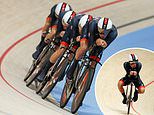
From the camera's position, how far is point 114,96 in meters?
5.61

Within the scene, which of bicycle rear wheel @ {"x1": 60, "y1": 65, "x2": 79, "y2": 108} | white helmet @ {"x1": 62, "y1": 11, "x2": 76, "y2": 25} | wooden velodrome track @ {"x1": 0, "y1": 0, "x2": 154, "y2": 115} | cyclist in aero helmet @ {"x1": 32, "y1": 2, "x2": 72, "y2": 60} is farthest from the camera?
cyclist in aero helmet @ {"x1": 32, "y1": 2, "x2": 72, "y2": 60}

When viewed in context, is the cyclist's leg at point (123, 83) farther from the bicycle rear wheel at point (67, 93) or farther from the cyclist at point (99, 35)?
the bicycle rear wheel at point (67, 93)

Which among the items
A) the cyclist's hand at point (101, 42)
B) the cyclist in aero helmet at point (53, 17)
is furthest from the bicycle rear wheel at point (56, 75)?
the cyclist's hand at point (101, 42)

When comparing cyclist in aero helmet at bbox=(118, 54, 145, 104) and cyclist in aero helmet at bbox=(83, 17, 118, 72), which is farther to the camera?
cyclist in aero helmet at bbox=(83, 17, 118, 72)

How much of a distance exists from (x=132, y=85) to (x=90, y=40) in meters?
0.69

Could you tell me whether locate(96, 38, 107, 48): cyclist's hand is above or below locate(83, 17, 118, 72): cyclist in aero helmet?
below

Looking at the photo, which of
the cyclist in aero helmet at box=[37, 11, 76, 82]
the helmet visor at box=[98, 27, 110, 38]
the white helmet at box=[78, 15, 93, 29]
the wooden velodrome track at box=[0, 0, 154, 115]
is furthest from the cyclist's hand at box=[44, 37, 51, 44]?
the helmet visor at box=[98, 27, 110, 38]

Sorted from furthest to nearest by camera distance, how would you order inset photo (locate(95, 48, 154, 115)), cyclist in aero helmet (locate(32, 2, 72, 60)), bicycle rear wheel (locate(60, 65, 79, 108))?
cyclist in aero helmet (locate(32, 2, 72, 60)) < bicycle rear wheel (locate(60, 65, 79, 108)) < inset photo (locate(95, 48, 154, 115))

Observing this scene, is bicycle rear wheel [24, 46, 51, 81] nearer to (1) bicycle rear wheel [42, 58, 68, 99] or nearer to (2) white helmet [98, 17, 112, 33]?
(1) bicycle rear wheel [42, 58, 68, 99]

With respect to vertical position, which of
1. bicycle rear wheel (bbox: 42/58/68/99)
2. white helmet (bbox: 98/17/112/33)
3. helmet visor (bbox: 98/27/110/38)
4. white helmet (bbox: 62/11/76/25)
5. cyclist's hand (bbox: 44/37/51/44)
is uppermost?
white helmet (bbox: 62/11/76/25)

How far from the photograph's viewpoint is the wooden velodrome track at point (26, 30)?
16.8ft

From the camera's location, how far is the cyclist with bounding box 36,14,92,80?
5.71 m

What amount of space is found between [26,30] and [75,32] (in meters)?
2.81

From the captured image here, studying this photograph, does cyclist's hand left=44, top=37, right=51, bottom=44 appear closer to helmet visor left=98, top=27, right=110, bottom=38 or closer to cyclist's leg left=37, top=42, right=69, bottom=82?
cyclist's leg left=37, top=42, right=69, bottom=82
